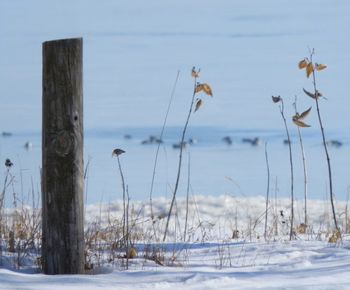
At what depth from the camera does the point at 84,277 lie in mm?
4691

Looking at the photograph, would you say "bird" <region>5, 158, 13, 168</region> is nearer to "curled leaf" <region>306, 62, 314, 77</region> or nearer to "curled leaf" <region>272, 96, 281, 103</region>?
"curled leaf" <region>272, 96, 281, 103</region>

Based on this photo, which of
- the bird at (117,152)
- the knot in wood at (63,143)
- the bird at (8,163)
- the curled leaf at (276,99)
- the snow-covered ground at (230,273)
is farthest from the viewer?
the curled leaf at (276,99)

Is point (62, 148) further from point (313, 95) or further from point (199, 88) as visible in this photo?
point (313, 95)

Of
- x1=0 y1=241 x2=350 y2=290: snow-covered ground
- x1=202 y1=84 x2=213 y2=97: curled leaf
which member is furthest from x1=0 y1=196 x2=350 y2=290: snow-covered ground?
x1=202 y1=84 x2=213 y2=97: curled leaf

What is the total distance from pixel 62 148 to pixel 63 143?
0.03 metres

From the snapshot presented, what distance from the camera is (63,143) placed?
488 centimetres

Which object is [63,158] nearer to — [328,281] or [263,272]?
[263,272]

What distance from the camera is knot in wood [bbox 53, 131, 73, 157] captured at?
192 inches

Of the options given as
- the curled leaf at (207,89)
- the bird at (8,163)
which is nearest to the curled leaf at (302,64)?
the curled leaf at (207,89)

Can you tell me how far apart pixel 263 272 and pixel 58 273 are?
4.18 feet

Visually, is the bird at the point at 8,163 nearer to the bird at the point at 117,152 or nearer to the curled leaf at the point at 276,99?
the bird at the point at 117,152

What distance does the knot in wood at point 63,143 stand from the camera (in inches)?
192

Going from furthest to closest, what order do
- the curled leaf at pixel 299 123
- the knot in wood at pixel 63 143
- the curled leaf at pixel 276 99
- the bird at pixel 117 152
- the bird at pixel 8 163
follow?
the curled leaf at pixel 276 99
the curled leaf at pixel 299 123
the bird at pixel 8 163
the bird at pixel 117 152
the knot in wood at pixel 63 143

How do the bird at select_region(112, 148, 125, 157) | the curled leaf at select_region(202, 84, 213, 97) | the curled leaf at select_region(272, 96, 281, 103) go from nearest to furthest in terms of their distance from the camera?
the bird at select_region(112, 148, 125, 157), the curled leaf at select_region(202, 84, 213, 97), the curled leaf at select_region(272, 96, 281, 103)
